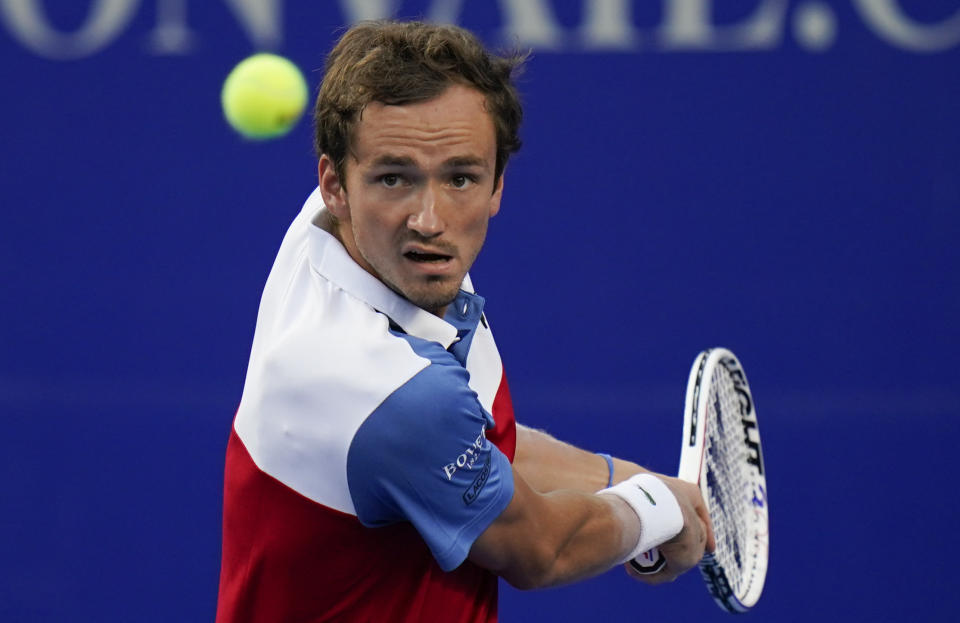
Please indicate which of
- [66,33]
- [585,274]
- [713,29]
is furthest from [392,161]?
[66,33]

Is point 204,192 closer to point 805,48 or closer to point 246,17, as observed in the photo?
point 246,17

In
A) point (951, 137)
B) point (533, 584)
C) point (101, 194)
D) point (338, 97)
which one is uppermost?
point (951, 137)

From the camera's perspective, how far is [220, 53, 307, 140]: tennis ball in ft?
9.52

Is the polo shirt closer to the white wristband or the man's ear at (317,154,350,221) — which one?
the man's ear at (317,154,350,221)

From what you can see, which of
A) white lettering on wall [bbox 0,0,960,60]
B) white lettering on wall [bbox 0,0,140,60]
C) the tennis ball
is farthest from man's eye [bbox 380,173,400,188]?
white lettering on wall [bbox 0,0,140,60]

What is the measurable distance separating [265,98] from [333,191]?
905 millimetres

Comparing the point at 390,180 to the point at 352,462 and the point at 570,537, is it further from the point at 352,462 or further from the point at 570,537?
the point at 570,537

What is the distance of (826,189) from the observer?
417 centimetres

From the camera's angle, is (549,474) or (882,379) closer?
(549,474)

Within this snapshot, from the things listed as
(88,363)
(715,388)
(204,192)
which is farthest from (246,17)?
(715,388)

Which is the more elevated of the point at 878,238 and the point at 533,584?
the point at 878,238

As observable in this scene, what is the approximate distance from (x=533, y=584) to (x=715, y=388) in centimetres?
102

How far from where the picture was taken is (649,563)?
2.43 m

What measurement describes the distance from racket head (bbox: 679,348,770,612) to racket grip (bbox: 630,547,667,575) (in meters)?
0.20
